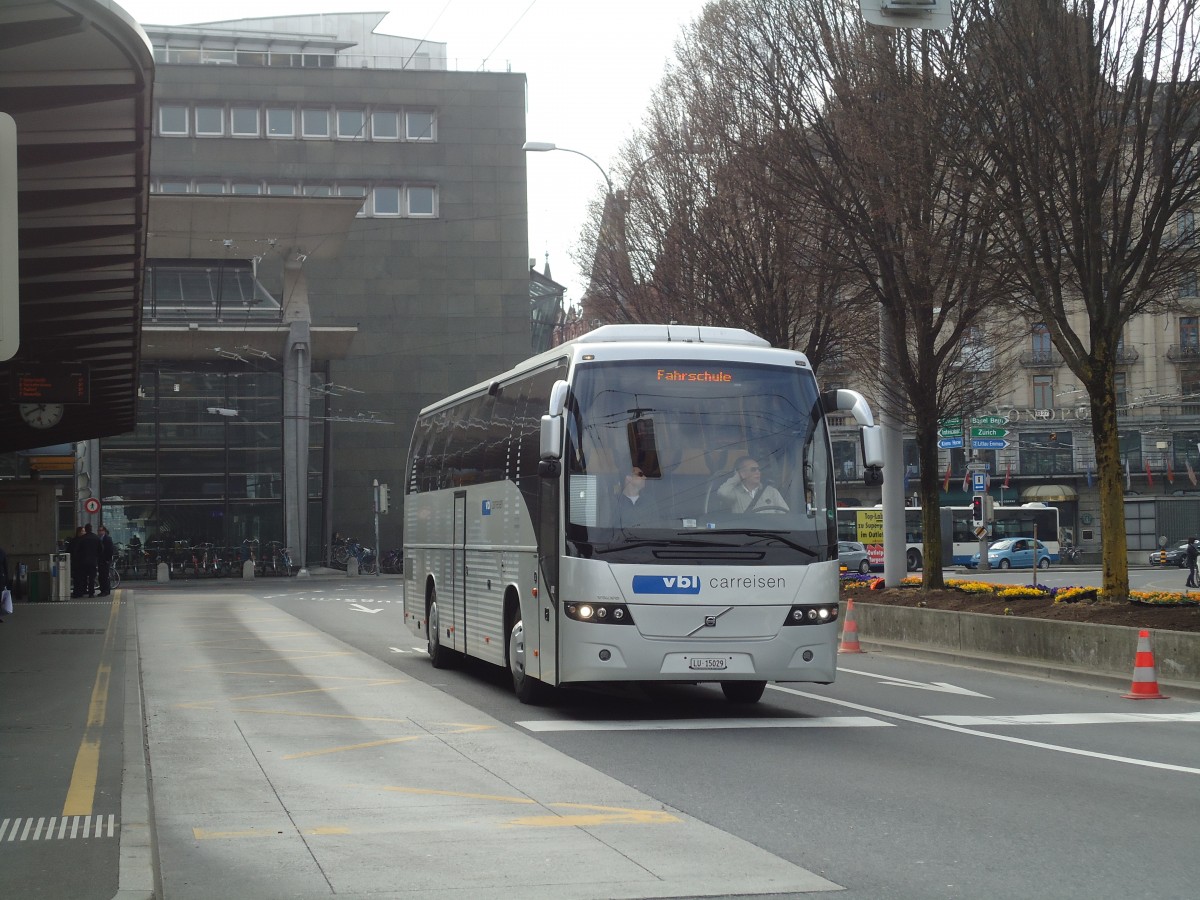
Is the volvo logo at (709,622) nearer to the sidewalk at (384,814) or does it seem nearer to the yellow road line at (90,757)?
the sidewalk at (384,814)

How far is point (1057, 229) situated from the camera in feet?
58.2

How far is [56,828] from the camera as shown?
7906 mm

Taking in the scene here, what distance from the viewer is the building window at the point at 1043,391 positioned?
7944cm

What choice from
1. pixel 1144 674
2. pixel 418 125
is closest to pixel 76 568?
pixel 1144 674

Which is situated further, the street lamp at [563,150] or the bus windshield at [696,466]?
the street lamp at [563,150]

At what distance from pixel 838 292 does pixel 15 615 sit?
656 inches

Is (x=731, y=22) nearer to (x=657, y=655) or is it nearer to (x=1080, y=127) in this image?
(x=1080, y=127)

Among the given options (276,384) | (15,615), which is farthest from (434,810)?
(276,384)

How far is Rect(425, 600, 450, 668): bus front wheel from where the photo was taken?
1859cm

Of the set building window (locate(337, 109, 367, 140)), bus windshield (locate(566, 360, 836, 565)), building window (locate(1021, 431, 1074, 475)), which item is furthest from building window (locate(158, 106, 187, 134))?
bus windshield (locate(566, 360, 836, 565))

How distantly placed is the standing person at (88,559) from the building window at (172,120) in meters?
28.6

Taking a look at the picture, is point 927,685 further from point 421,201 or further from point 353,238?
point 421,201

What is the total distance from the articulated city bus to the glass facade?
1798 inches

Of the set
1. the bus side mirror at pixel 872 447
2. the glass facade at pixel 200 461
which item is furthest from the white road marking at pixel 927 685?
the glass facade at pixel 200 461
